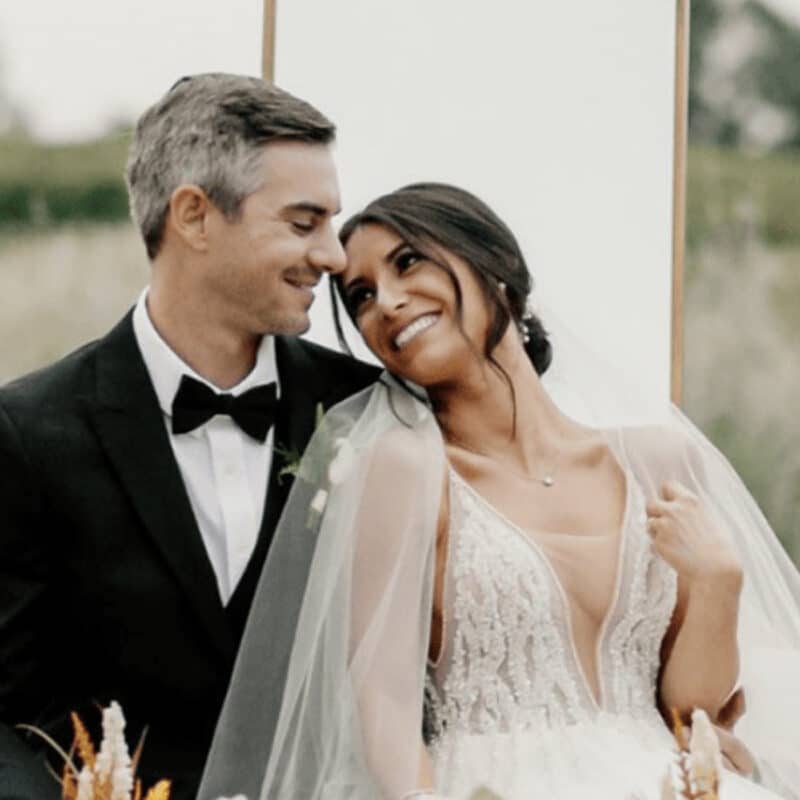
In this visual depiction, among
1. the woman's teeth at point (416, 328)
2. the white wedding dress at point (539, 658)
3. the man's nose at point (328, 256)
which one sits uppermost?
the man's nose at point (328, 256)

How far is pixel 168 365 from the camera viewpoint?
2291 millimetres

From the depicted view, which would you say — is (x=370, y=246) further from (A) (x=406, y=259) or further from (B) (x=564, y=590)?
(B) (x=564, y=590)

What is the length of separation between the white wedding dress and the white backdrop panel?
2.86 ft

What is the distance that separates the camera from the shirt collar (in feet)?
7.49

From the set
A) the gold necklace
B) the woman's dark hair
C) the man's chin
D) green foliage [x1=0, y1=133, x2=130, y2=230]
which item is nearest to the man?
the man's chin

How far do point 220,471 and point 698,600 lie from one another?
69 cm

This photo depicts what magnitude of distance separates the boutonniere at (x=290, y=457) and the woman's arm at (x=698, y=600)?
0.48 meters

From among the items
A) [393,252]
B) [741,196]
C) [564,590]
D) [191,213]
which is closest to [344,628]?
[564,590]

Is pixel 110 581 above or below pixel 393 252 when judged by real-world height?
below

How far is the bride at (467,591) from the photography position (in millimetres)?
2096

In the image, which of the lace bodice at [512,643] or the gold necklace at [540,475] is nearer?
the lace bodice at [512,643]

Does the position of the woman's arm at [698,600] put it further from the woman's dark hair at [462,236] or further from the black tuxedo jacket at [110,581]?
the black tuxedo jacket at [110,581]

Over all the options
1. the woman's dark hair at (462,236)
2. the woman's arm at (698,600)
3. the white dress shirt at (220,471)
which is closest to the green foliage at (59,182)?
the white dress shirt at (220,471)

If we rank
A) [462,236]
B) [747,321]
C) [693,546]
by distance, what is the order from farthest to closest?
[747,321]
[462,236]
[693,546]
